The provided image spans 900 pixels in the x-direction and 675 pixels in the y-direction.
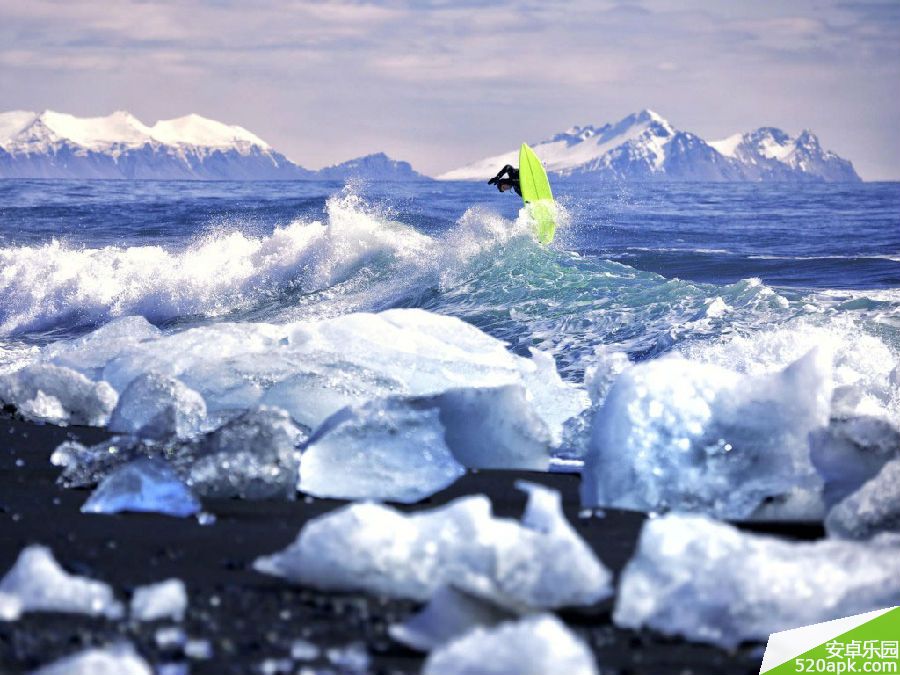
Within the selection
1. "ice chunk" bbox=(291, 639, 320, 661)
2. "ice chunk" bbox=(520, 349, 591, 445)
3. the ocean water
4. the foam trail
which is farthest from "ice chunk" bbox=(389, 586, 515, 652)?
the foam trail

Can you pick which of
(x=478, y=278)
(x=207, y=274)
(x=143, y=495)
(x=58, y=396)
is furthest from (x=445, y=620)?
(x=207, y=274)

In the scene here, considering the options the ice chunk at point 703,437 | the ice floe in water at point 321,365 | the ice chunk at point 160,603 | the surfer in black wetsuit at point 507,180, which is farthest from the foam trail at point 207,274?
the ice chunk at point 160,603

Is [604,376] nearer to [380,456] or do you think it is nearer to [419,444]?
[419,444]

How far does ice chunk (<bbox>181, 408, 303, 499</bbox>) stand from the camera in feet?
11.4

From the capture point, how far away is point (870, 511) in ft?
9.80

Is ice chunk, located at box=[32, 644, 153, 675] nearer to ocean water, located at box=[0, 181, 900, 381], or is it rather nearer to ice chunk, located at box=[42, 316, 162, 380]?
ice chunk, located at box=[42, 316, 162, 380]

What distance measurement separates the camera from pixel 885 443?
346cm

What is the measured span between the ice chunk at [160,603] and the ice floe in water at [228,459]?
1.12 metres

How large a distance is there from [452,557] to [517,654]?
486mm

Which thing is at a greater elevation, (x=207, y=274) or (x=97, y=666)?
(x=97, y=666)

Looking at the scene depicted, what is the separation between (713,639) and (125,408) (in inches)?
122

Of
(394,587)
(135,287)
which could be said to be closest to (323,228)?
(135,287)

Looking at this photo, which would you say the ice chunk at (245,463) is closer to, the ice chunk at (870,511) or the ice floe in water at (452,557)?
the ice floe in water at (452,557)

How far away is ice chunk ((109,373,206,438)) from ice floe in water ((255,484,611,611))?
6.80 feet
